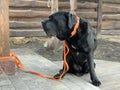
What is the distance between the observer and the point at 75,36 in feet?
13.6

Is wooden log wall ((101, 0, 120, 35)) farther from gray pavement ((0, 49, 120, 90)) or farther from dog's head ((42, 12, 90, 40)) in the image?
dog's head ((42, 12, 90, 40))

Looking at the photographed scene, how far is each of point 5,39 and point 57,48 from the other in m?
3.26

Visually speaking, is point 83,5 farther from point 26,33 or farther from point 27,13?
point 26,33

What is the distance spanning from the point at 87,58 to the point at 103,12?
232 inches

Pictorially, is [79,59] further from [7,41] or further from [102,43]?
[102,43]

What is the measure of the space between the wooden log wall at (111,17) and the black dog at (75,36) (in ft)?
18.7

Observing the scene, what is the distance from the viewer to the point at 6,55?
13.8 ft

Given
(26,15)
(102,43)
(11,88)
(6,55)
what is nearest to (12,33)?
(26,15)

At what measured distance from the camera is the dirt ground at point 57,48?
6535 mm

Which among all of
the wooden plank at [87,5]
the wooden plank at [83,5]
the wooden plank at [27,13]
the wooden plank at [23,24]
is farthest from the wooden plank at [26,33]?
the wooden plank at [87,5]

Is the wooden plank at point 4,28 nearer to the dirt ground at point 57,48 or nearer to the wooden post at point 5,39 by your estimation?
the wooden post at point 5,39

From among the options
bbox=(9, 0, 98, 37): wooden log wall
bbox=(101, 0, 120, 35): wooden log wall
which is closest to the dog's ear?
bbox=(9, 0, 98, 37): wooden log wall

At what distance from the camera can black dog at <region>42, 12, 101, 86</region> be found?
13.2 ft

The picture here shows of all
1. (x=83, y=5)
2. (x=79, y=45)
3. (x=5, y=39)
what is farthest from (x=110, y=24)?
(x=5, y=39)
